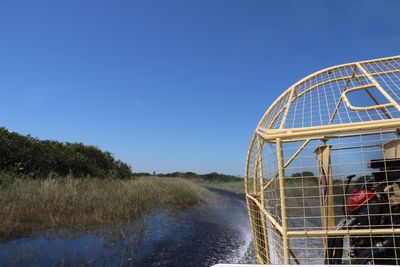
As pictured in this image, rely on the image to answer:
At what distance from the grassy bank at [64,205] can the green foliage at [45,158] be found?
2.15 m

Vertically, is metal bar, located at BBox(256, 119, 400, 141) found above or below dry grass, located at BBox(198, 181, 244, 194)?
below

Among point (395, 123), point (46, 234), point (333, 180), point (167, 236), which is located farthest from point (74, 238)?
point (395, 123)

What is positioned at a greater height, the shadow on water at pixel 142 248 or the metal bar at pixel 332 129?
the metal bar at pixel 332 129

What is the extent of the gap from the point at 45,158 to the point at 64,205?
5604 millimetres

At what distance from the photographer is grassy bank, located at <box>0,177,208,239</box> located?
10000 millimetres

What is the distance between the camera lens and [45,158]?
16516 mm

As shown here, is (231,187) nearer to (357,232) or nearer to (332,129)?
(357,232)

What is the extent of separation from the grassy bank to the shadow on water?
77 cm

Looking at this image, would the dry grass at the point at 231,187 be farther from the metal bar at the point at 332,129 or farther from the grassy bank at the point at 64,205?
the metal bar at the point at 332,129

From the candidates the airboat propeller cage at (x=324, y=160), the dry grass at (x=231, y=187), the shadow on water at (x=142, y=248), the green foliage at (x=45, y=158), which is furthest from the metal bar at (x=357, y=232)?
the dry grass at (x=231, y=187)

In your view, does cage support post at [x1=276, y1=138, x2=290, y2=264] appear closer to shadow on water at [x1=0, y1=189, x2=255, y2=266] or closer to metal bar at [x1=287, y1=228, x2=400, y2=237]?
metal bar at [x1=287, y1=228, x2=400, y2=237]

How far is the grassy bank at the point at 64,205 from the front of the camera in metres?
10.0

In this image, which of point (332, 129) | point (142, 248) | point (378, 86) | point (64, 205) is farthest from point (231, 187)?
point (332, 129)

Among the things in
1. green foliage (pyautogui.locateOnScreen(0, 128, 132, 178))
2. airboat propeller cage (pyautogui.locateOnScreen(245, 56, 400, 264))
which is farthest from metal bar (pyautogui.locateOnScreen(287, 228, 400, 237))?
green foliage (pyautogui.locateOnScreen(0, 128, 132, 178))
